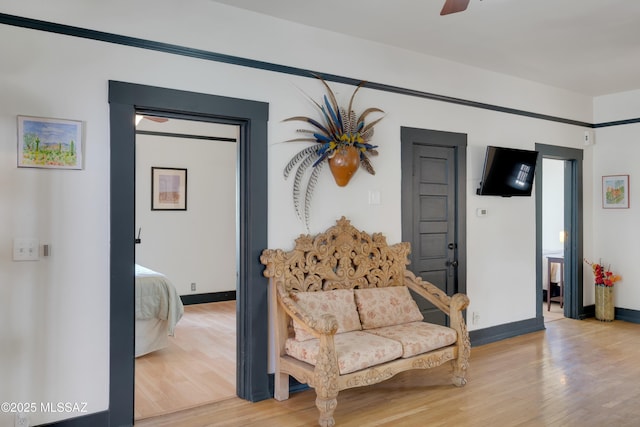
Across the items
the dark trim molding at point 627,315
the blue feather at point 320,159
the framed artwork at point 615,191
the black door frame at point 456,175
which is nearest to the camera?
the blue feather at point 320,159

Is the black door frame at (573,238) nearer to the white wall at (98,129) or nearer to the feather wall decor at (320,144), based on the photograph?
the white wall at (98,129)

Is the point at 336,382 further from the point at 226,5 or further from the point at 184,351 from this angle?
the point at 226,5

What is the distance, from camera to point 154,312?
4609mm

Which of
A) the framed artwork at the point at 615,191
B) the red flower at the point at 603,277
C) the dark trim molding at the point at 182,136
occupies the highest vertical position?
the dark trim molding at the point at 182,136

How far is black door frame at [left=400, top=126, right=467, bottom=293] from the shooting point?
4.46 m

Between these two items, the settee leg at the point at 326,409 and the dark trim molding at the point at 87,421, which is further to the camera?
the settee leg at the point at 326,409

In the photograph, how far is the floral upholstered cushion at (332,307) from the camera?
11.4 ft

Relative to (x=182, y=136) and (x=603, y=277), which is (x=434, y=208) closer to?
(x=603, y=277)

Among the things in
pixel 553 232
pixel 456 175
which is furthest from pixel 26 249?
pixel 553 232

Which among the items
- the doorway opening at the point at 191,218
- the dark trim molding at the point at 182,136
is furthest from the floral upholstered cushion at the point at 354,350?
the dark trim molding at the point at 182,136

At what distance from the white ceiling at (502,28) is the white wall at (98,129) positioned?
22cm

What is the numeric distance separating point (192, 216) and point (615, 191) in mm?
5671

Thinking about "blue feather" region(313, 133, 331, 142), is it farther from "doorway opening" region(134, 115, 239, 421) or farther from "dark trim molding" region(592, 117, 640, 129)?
"dark trim molding" region(592, 117, 640, 129)

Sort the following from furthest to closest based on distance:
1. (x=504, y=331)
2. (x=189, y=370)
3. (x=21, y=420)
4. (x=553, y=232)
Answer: (x=553, y=232) → (x=504, y=331) → (x=189, y=370) → (x=21, y=420)
